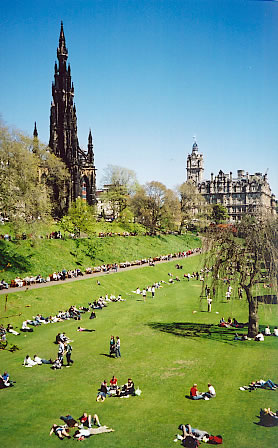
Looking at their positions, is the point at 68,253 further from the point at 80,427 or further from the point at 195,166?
the point at 195,166

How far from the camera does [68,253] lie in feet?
147

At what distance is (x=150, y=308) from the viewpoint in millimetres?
31484

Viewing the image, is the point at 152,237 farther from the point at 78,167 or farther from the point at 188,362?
the point at 188,362

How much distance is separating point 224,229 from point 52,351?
1091cm

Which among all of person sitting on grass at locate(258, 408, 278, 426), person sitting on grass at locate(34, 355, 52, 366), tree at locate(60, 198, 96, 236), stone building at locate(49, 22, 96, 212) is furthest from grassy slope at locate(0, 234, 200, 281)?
person sitting on grass at locate(258, 408, 278, 426)

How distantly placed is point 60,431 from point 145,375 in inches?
220

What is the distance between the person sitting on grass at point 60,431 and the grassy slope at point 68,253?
22153 mm

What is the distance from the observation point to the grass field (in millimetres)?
13250

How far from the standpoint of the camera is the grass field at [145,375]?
1325cm

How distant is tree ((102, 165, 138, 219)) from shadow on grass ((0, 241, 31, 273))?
3124cm

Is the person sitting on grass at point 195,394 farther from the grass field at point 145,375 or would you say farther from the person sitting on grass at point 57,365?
the person sitting on grass at point 57,365

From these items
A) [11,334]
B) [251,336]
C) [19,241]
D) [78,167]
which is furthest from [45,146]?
[251,336]

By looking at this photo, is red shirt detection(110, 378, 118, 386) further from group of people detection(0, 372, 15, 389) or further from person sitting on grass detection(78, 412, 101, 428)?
group of people detection(0, 372, 15, 389)

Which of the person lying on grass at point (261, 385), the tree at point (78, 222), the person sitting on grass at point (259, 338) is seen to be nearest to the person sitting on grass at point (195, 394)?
the person lying on grass at point (261, 385)
